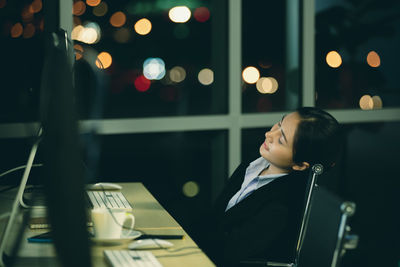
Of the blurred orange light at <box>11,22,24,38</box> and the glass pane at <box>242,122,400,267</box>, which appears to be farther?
the glass pane at <box>242,122,400,267</box>

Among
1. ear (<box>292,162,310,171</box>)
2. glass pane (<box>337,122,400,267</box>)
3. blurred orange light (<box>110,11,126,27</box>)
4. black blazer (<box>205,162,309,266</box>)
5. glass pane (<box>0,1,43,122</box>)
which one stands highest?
blurred orange light (<box>110,11,126,27</box>)

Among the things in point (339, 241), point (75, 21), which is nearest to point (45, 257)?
point (339, 241)

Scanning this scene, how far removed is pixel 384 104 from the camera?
3689mm

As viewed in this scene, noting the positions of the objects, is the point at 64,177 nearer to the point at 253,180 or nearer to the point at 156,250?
the point at 156,250

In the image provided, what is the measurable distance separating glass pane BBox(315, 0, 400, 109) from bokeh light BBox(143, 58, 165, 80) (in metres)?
17.5

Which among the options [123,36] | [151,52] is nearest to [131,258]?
[123,36]

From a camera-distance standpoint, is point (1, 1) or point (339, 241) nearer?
point (339, 241)

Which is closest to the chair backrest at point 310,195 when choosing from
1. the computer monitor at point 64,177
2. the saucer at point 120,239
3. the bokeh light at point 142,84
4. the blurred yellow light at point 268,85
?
the saucer at point 120,239

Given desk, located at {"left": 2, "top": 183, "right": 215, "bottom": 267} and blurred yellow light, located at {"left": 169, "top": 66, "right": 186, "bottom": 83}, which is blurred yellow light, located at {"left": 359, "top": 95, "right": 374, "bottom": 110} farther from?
blurred yellow light, located at {"left": 169, "top": 66, "right": 186, "bottom": 83}

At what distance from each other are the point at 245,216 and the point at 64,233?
1.31 meters

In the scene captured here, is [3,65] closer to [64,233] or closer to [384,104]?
[384,104]

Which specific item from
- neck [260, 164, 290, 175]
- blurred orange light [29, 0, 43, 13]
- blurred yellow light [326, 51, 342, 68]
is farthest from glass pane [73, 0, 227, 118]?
neck [260, 164, 290, 175]

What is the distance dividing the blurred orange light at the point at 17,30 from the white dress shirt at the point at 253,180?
1704mm

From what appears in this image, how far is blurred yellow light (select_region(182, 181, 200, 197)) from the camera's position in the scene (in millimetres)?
5968
